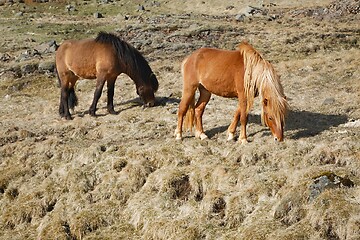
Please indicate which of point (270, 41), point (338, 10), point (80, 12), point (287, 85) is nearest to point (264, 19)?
point (338, 10)

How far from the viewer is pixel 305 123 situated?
508 inches

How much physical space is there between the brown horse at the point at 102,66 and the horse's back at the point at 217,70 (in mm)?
4350

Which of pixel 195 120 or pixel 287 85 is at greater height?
pixel 195 120

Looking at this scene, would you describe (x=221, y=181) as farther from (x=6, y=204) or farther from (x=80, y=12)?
(x=80, y=12)

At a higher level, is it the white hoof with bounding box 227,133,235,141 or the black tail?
the white hoof with bounding box 227,133,235,141

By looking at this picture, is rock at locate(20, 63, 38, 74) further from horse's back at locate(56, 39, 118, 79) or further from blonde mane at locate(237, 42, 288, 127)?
blonde mane at locate(237, 42, 288, 127)

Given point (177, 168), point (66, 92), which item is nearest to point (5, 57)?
point (66, 92)

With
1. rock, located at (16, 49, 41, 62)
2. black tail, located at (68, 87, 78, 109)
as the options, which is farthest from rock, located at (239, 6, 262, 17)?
black tail, located at (68, 87, 78, 109)

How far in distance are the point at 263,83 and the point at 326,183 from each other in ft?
9.62

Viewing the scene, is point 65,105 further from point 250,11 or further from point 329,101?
point 250,11

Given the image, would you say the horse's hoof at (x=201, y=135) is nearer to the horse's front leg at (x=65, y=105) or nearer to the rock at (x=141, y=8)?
the horse's front leg at (x=65, y=105)

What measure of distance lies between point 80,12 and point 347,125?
146ft

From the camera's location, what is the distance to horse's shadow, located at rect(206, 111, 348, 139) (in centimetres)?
1177

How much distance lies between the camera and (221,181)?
9.85m
